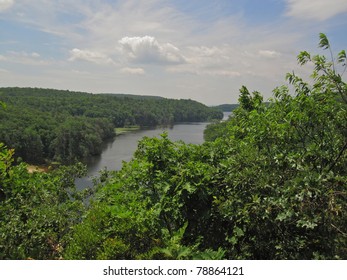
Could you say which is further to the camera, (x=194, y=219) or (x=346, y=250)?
(x=194, y=219)

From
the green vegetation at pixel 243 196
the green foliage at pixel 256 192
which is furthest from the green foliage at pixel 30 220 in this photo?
the green foliage at pixel 256 192

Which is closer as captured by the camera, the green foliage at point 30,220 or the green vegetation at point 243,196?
the green vegetation at point 243,196

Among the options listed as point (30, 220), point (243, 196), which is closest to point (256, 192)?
point (243, 196)

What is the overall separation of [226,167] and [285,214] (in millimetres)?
1760

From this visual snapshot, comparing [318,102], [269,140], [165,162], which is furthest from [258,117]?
[165,162]

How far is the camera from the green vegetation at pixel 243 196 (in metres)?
4.97

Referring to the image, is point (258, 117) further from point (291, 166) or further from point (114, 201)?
point (114, 201)

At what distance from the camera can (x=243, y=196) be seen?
19.0 feet

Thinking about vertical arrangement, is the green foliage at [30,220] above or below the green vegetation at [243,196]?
below

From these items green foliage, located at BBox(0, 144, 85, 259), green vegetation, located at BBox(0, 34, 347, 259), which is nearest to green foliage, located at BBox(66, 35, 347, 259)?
green vegetation, located at BBox(0, 34, 347, 259)

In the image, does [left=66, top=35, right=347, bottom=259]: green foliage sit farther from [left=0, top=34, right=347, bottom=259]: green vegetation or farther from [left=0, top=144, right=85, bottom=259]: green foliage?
[left=0, top=144, right=85, bottom=259]: green foliage

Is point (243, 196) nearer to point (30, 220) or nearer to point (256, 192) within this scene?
point (256, 192)

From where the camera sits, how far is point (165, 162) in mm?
6992

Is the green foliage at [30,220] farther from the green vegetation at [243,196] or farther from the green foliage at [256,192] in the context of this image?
the green foliage at [256,192]
